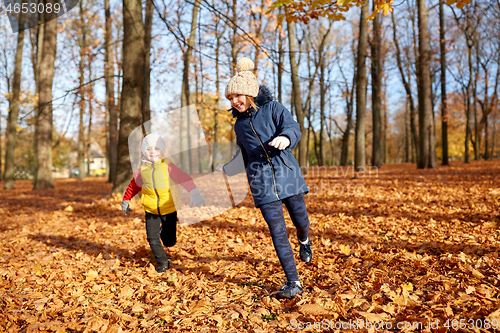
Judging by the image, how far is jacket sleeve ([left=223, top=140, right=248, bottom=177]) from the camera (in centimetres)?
282

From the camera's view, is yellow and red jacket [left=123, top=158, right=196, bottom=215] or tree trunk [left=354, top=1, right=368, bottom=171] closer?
yellow and red jacket [left=123, top=158, right=196, bottom=215]

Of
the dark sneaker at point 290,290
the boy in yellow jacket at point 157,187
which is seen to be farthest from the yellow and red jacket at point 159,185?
the dark sneaker at point 290,290

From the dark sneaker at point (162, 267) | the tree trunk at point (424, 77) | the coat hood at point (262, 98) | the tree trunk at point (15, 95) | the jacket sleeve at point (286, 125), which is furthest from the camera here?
the tree trunk at point (15, 95)

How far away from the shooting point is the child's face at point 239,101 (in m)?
2.62

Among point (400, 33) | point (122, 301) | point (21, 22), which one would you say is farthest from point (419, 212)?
point (400, 33)

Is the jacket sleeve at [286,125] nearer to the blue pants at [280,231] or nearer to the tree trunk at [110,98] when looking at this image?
the blue pants at [280,231]

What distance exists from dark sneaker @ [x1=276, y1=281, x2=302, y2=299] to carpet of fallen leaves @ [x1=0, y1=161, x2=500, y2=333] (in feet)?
0.26

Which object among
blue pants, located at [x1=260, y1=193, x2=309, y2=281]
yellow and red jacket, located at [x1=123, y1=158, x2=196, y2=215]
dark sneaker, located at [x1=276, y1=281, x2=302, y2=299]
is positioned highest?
yellow and red jacket, located at [x1=123, y1=158, x2=196, y2=215]

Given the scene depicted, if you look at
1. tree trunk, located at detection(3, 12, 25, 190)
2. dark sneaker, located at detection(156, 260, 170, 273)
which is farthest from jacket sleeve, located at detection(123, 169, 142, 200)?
tree trunk, located at detection(3, 12, 25, 190)

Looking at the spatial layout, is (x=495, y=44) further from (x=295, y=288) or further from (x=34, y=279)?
(x=34, y=279)

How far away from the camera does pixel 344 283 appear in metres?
2.90

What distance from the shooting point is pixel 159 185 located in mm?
3455

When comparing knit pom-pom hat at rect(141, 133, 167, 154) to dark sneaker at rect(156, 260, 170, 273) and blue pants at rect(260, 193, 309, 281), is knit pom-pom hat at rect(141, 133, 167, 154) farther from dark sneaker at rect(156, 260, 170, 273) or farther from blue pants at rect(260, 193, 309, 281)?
blue pants at rect(260, 193, 309, 281)

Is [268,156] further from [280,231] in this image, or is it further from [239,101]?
[280,231]
